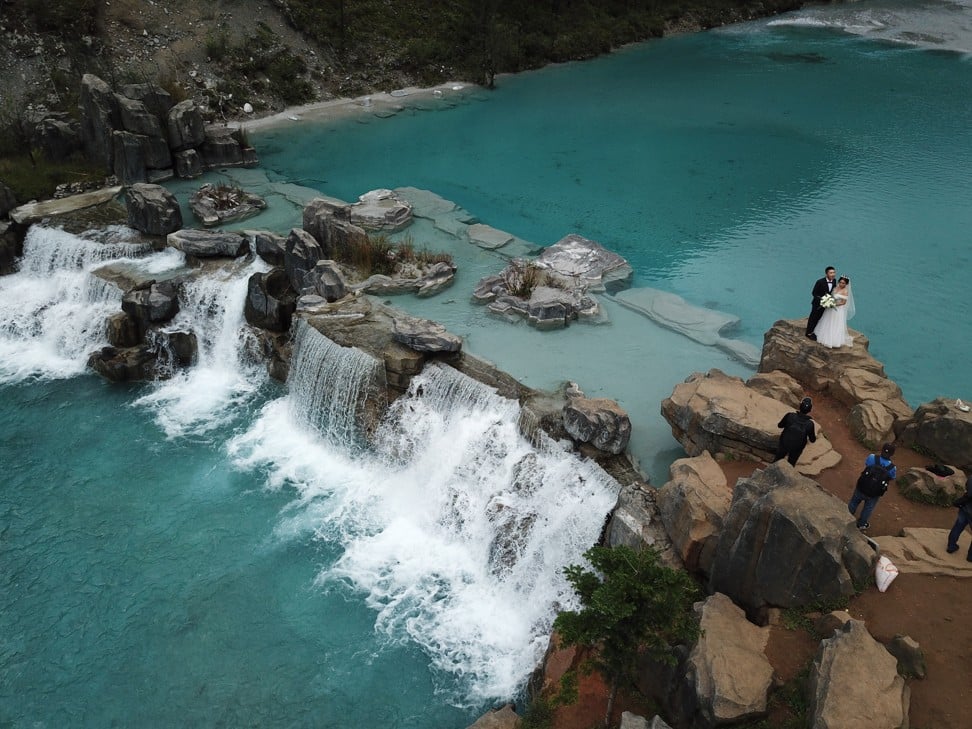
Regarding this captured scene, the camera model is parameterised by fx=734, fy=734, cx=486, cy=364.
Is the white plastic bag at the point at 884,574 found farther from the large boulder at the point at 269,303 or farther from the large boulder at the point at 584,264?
the large boulder at the point at 269,303

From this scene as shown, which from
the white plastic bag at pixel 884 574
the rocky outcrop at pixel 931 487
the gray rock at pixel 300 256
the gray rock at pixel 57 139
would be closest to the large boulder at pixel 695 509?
the white plastic bag at pixel 884 574

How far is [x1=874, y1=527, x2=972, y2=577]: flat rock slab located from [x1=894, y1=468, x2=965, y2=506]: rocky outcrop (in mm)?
711

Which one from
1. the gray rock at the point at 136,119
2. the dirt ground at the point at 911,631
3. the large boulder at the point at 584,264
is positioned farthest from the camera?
the gray rock at the point at 136,119

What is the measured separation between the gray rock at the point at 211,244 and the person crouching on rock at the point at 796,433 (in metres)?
13.6

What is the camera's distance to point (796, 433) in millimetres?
9625

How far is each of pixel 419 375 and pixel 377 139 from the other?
16788mm

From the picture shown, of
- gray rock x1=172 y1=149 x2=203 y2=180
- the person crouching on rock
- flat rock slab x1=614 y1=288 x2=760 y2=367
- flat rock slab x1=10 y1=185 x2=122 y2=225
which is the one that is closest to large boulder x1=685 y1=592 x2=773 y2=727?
the person crouching on rock

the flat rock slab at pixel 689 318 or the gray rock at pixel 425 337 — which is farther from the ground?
the gray rock at pixel 425 337

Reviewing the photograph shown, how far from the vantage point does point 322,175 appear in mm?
24250

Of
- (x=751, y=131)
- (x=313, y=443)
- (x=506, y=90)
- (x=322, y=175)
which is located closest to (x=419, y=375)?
(x=313, y=443)

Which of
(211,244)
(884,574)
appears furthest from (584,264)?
(884,574)

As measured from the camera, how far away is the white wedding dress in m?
11.5

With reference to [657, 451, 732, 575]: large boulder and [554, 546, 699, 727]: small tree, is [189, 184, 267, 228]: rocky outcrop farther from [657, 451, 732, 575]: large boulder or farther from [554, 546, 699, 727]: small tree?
[554, 546, 699, 727]: small tree

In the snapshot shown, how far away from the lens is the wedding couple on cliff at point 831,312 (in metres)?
11.4
